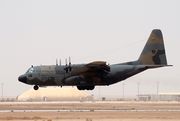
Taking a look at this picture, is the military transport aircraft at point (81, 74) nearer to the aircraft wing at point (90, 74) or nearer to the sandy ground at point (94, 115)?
the aircraft wing at point (90, 74)

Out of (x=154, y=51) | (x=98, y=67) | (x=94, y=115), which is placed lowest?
(x=94, y=115)

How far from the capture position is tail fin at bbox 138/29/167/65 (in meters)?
94.1

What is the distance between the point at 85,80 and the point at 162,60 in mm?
15179

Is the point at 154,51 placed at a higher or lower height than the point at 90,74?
higher

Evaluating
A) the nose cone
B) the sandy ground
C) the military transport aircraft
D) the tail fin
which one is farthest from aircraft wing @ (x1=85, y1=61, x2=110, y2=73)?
the nose cone

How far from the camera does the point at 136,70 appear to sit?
91812mm

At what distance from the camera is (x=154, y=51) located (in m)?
95.1

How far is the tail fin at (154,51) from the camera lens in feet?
309

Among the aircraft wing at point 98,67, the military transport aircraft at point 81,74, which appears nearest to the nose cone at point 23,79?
the military transport aircraft at point 81,74

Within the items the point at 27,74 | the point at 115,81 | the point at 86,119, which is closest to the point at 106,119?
the point at 86,119

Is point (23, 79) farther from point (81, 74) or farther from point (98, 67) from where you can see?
point (98, 67)

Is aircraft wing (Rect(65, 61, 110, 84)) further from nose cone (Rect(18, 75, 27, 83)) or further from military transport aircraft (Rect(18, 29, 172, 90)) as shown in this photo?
nose cone (Rect(18, 75, 27, 83))

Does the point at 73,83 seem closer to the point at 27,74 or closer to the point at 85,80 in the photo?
the point at 85,80

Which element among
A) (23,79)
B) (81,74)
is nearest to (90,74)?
(81,74)
